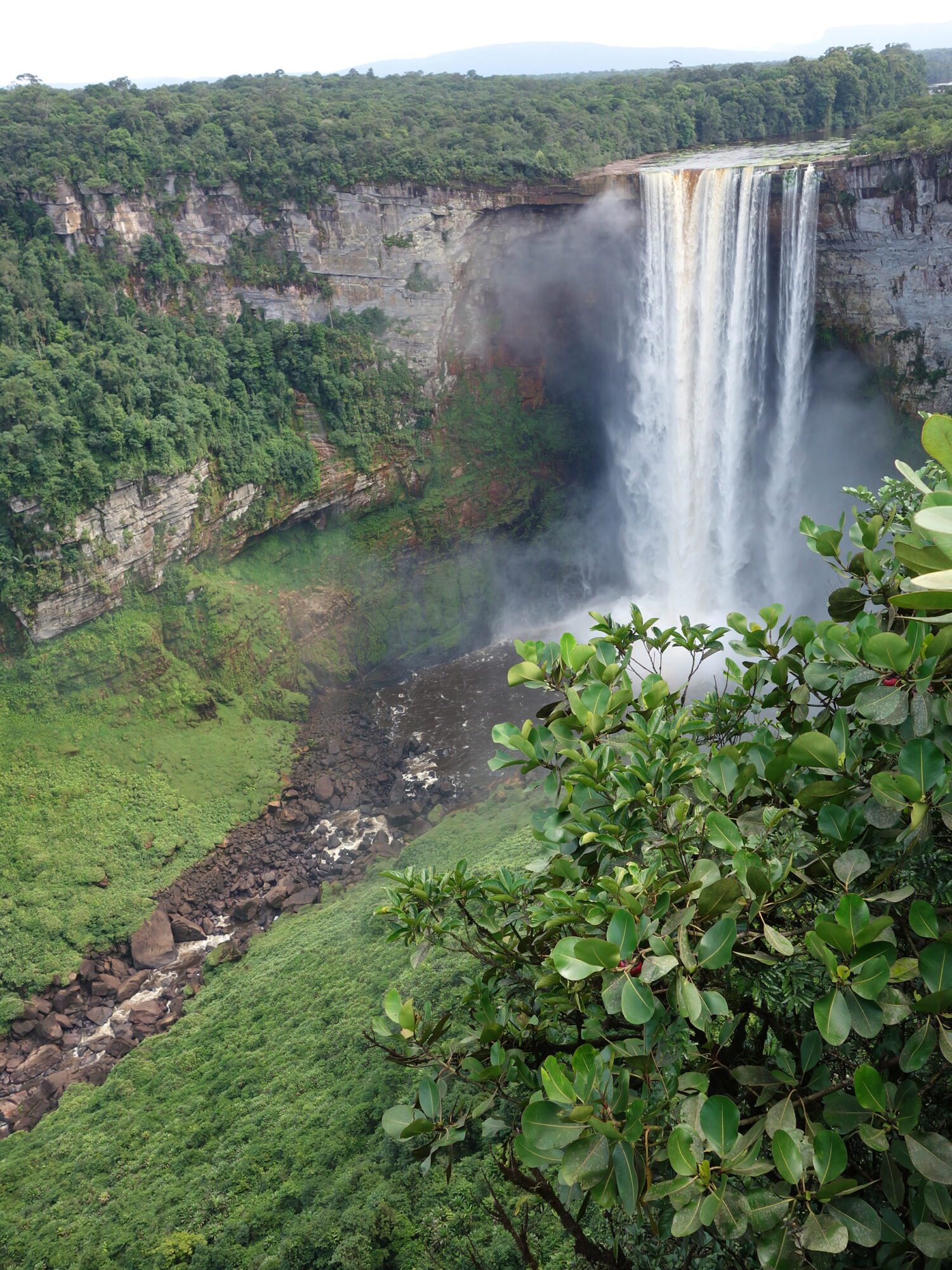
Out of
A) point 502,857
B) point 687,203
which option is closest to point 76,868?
point 502,857

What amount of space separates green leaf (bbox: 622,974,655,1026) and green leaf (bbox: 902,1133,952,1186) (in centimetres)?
81

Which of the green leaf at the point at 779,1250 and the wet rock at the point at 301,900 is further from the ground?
the green leaf at the point at 779,1250

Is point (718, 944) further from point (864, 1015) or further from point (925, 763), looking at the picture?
point (925, 763)

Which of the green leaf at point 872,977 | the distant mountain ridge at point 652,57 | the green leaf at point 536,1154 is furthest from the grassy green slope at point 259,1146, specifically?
the distant mountain ridge at point 652,57

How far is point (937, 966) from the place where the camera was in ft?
8.04

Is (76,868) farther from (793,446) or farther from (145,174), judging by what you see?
(793,446)

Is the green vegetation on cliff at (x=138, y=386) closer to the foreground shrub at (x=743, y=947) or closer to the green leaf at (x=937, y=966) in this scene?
the foreground shrub at (x=743, y=947)

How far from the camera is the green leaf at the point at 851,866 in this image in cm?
270

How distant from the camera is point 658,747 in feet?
11.6

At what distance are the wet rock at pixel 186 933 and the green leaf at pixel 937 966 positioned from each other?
16.5 m

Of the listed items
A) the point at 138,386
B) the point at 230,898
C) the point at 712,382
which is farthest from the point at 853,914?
the point at 712,382

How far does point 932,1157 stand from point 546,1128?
42.7 inches

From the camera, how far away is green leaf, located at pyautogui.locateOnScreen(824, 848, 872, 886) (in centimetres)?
270

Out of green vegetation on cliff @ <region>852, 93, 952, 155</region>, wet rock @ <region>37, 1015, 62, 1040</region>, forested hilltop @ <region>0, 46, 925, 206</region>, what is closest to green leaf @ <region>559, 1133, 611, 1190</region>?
wet rock @ <region>37, 1015, 62, 1040</region>
